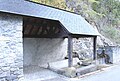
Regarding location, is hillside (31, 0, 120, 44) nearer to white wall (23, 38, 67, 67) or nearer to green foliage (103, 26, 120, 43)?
green foliage (103, 26, 120, 43)

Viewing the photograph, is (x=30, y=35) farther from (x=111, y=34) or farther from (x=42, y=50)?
(x=111, y=34)

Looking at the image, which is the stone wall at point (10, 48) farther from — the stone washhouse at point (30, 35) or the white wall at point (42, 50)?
the white wall at point (42, 50)

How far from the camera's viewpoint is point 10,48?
7527 mm

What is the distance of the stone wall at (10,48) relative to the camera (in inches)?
285

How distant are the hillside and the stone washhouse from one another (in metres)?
7.88

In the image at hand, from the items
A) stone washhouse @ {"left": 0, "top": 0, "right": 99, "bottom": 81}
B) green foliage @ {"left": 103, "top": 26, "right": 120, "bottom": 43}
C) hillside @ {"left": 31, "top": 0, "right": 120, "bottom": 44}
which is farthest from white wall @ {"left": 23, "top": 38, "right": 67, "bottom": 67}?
green foliage @ {"left": 103, "top": 26, "right": 120, "bottom": 43}

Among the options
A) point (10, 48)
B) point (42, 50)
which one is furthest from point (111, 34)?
point (10, 48)

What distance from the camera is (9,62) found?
7.46 metres

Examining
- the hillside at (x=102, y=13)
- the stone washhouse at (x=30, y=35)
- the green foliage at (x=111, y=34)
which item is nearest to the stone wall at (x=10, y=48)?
the stone washhouse at (x=30, y=35)

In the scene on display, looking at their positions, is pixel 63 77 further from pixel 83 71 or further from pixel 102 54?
pixel 102 54

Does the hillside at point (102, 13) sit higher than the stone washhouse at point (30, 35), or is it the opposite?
the hillside at point (102, 13)

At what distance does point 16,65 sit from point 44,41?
5440 mm

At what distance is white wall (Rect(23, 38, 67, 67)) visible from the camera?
467 inches

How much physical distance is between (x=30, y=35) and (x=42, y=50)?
1540mm
